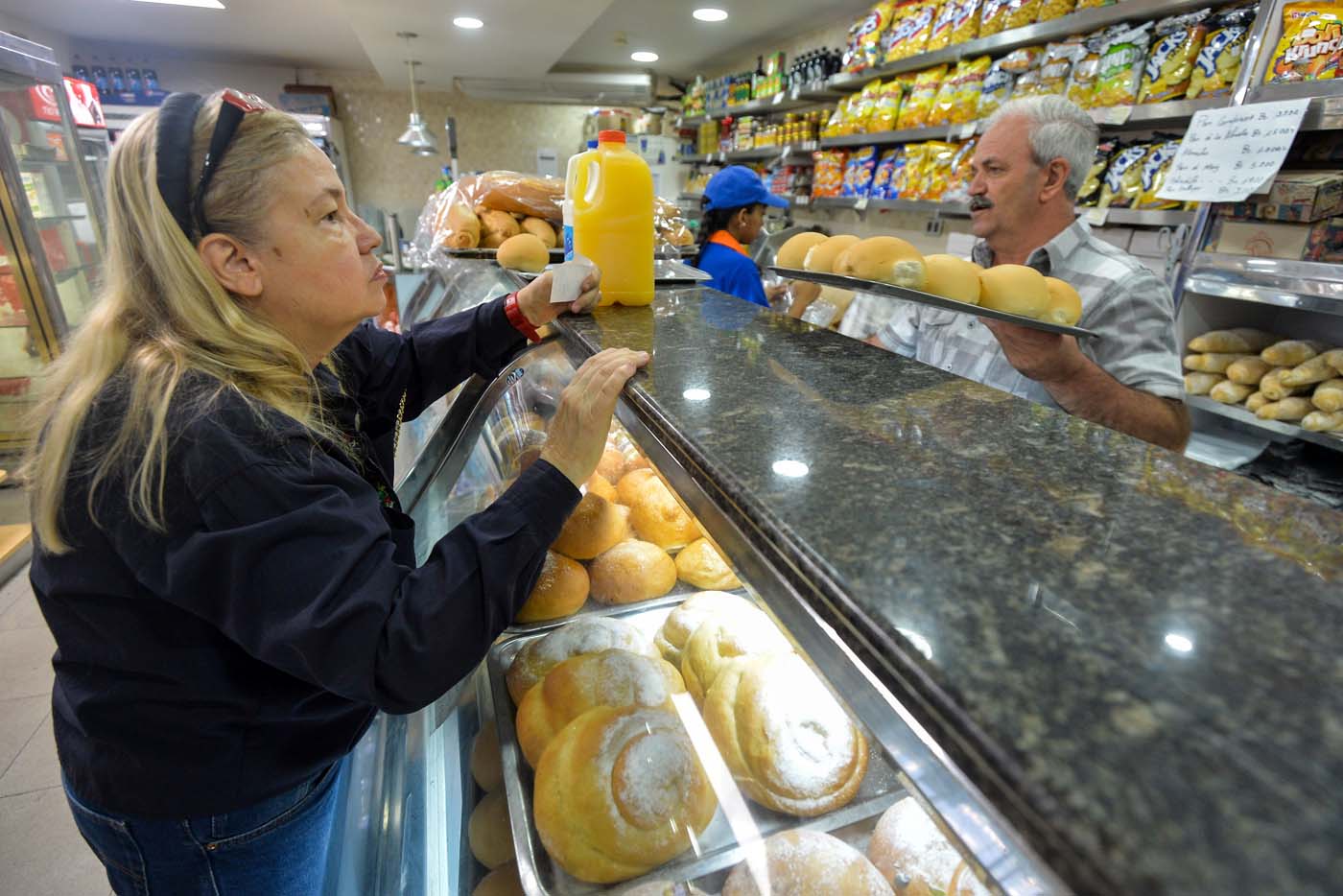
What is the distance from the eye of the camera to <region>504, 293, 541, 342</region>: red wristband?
1462 millimetres

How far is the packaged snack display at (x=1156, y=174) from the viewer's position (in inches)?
101

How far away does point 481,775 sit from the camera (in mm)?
1014

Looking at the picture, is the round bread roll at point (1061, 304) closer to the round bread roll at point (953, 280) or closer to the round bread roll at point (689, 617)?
the round bread roll at point (953, 280)

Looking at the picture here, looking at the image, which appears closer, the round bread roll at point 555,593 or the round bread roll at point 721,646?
the round bread roll at point 721,646

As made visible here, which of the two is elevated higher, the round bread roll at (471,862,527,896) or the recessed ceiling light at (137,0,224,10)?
the recessed ceiling light at (137,0,224,10)

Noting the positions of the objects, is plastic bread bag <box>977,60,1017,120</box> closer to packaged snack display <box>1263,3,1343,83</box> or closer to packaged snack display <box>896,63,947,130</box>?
packaged snack display <box>896,63,947,130</box>

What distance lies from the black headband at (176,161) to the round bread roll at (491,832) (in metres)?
0.89

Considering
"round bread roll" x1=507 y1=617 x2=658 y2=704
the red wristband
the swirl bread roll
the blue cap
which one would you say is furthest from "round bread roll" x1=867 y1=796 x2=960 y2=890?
the blue cap

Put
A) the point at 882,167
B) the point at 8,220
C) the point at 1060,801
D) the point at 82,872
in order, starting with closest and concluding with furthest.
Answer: the point at 1060,801 → the point at 82,872 → the point at 8,220 → the point at 882,167

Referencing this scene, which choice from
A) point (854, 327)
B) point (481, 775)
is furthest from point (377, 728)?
point (854, 327)

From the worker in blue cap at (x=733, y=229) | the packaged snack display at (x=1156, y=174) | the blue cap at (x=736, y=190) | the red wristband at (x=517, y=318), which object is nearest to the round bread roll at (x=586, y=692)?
the red wristband at (x=517, y=318)

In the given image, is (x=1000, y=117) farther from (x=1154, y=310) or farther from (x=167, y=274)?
(x=167, y=274)

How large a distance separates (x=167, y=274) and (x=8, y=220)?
171 inches

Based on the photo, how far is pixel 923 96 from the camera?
3.64 m
